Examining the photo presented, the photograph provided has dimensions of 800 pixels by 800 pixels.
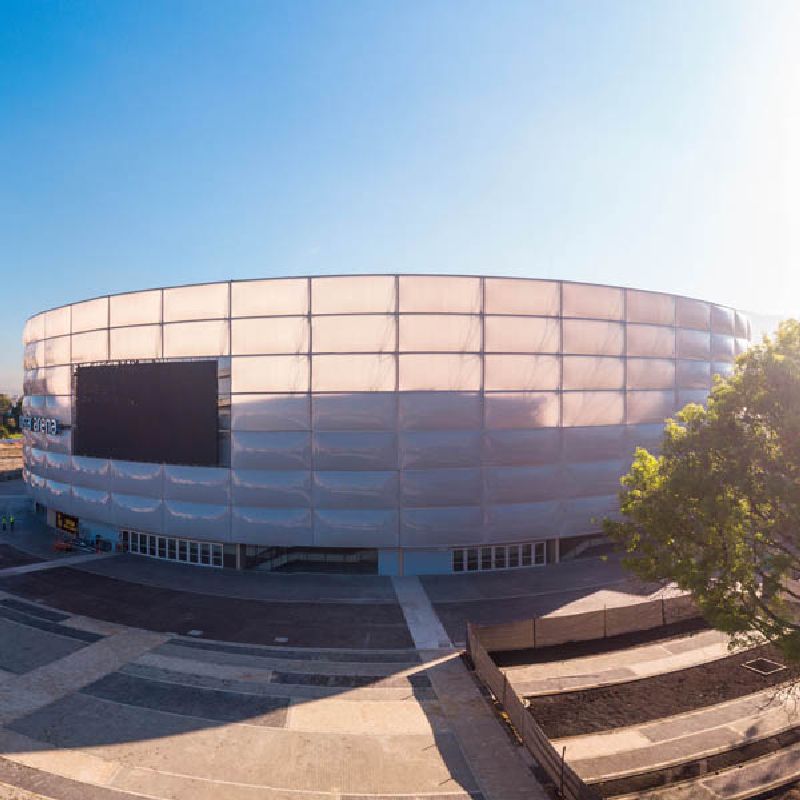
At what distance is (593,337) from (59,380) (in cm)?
4212

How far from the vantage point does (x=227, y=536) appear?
30328mm

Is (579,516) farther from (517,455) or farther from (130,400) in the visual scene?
(130,400)

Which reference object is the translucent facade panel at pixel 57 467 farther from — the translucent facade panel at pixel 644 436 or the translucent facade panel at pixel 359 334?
the translucent facade panel at pixel 644 436

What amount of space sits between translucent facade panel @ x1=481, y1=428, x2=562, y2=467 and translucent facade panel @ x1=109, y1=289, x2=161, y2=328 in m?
24.5

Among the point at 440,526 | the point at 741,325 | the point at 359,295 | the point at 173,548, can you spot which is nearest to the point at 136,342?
the point at 173,548

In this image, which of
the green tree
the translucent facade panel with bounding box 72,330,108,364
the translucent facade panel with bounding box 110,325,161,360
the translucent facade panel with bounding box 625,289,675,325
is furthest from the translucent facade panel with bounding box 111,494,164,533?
the translucent facade panel with bounding box 625,289,675,325

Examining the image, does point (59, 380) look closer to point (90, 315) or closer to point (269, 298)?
point (90, 315)

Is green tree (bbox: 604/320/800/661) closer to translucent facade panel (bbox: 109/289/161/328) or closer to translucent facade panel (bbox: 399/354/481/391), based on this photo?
translucent facade panel (bbox: 399/354/481/391)

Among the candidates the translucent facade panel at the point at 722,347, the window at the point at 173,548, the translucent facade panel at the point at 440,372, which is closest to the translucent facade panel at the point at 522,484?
the translucent facade panel at the point at 440,372

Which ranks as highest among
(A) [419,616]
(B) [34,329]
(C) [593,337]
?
(B) [34,329]

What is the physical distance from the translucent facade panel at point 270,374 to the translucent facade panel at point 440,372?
643 centimetres

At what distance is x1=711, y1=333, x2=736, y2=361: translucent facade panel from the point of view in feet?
127

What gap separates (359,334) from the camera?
2925cm

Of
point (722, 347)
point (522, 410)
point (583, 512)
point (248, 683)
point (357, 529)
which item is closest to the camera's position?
point (248, 683)
